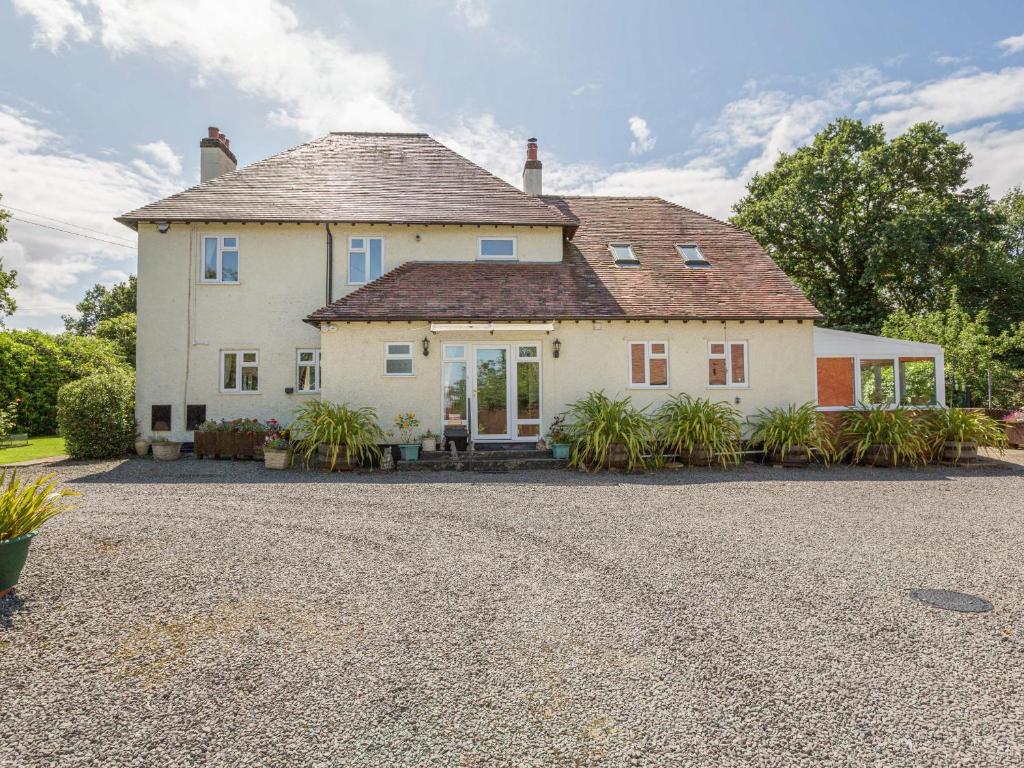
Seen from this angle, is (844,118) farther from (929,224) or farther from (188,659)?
(188,659)

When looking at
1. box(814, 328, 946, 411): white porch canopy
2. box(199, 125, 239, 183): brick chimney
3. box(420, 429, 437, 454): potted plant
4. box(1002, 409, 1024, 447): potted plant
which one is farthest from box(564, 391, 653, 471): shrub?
box(199, 125, 239, 183): brick chimney

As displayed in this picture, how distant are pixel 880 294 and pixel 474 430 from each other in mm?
25208

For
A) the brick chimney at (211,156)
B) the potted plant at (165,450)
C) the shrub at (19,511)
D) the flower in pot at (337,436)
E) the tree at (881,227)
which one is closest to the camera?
the shrub at (19,511)

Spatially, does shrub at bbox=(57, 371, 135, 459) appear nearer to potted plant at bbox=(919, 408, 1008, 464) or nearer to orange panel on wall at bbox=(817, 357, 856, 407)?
potted plant at bbox=(919, 408, 1008, 464)

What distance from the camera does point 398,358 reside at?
14.4m

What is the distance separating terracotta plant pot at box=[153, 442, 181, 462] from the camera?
13914 millimetres

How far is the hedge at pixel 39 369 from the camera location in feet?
63.9

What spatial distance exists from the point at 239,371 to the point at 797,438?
47.8 ft

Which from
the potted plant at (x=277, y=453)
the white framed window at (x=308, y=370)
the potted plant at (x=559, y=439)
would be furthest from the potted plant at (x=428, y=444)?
the white framed window at (x=308, y=370)

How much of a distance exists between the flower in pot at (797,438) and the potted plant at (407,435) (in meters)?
8.36

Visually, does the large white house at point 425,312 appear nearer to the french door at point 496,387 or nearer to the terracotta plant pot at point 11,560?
the french door at point 496,387

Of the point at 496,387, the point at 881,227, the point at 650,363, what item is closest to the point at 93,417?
the point at 496,387

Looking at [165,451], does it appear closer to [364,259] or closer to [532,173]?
[364,259]

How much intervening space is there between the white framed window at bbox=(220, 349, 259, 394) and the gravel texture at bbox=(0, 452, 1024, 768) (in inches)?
296
